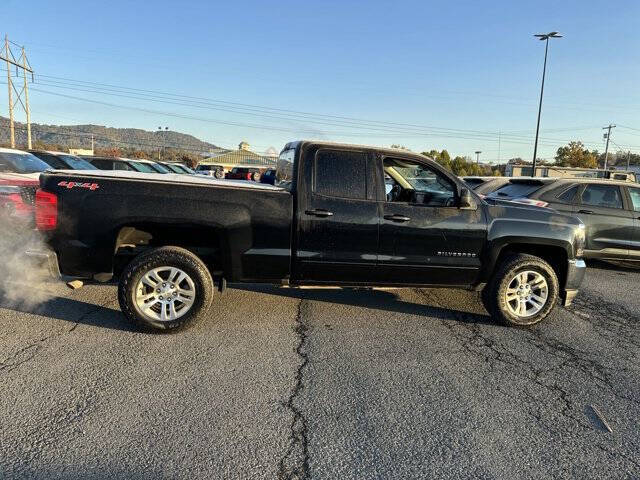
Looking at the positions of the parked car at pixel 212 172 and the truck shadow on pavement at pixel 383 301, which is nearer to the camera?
the truck shadow on pavement at pixel 383 301

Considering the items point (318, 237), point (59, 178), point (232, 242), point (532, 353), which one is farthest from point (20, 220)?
point (532, 353)

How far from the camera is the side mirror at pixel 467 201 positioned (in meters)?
4.98

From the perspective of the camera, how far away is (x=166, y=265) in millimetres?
4508

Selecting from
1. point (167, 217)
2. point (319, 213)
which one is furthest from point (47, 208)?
point (319, 213)

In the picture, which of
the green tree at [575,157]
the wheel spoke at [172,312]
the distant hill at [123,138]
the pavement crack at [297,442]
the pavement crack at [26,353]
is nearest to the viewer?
the pavement crack at [297,442]

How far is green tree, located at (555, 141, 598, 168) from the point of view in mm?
63062

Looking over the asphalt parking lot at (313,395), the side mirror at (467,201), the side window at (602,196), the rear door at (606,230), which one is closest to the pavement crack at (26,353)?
the asphalt parking lot at (313,395)

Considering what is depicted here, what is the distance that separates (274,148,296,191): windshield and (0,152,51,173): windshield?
5.43 meters

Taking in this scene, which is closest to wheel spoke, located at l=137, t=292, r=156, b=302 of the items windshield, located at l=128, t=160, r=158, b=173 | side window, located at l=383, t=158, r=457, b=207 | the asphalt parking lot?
the asphalt parking lot

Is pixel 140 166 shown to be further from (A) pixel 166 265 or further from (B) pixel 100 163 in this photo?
(A) pixel 166 265

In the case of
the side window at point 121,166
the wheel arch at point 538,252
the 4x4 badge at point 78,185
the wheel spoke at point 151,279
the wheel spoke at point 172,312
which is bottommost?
the wheel spoke at point 172,312

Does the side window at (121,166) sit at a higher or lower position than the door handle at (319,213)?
higher

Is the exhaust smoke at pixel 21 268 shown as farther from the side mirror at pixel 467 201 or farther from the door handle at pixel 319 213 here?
the side mirror at pixel 467 201

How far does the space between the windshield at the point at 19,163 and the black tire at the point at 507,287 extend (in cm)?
806
